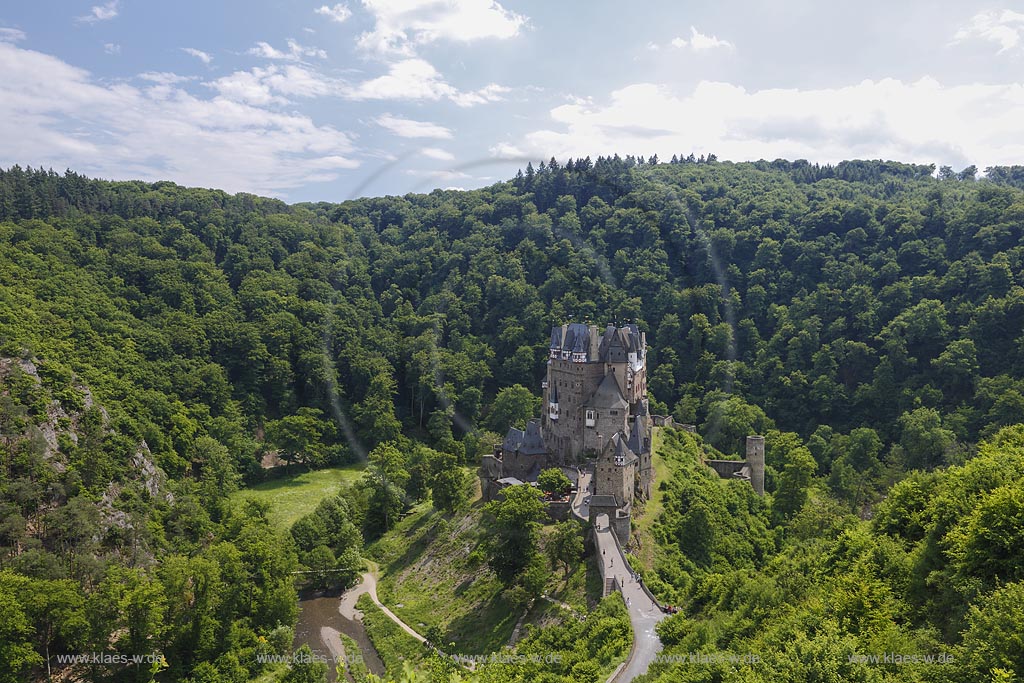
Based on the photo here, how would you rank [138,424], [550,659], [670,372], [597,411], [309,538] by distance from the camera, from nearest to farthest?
[550,659] → [597,411] → [309,538] → [138,424] → [670,372]

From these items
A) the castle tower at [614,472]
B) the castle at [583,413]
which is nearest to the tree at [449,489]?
the castle at [583,413]

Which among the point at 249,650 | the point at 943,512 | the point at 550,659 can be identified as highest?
the point at 943,512

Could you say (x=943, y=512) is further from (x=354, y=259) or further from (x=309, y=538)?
(x=354, y=259)

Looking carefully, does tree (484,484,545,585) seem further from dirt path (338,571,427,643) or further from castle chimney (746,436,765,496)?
castle chimney (746,436,765,496)

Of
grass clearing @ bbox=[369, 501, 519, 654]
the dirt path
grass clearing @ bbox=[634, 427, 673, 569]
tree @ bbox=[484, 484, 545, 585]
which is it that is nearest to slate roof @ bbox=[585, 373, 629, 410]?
grass clearing @ bbox=[634, 427, 673, 569]

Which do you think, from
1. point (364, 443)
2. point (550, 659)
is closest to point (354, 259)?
point (364, 443)

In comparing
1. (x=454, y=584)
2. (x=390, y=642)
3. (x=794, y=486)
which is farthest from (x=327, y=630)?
(x=794, y=486)
